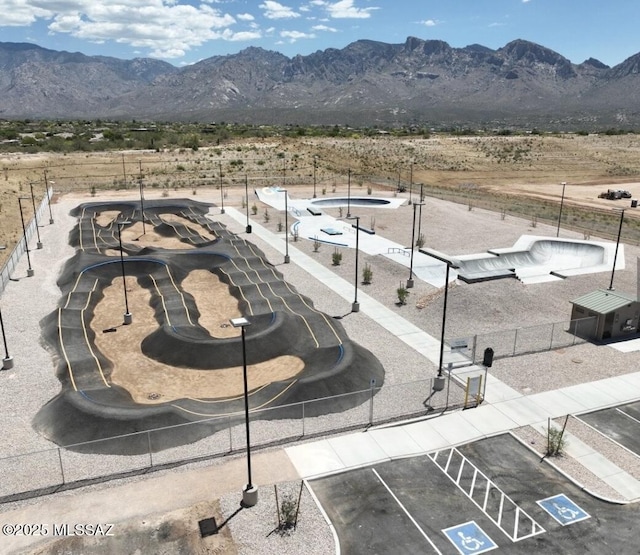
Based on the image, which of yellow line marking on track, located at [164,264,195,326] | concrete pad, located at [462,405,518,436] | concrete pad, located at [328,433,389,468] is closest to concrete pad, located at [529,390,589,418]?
concrete pad, located at [462,405,518,436]

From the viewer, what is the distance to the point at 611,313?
31141 mm

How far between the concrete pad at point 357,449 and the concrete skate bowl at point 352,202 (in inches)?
2166

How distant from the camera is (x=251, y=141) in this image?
439 feet

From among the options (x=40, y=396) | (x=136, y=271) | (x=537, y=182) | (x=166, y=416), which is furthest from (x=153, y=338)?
(x=537, y=182)

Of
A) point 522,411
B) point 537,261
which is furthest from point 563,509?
point 537,261

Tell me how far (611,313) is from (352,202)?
48.5 meters

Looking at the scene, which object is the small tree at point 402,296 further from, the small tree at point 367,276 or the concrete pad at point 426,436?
the concrete pad at point 426,436

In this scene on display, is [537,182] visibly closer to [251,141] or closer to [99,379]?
[251,141]

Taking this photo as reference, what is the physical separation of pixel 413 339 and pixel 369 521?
15.0 m

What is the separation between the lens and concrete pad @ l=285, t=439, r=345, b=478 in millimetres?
19562

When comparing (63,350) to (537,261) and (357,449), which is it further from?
(537,261)

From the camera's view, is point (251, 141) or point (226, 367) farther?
point (251, 141)

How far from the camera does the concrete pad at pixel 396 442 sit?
68.3ft

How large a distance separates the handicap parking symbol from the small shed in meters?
18.6
